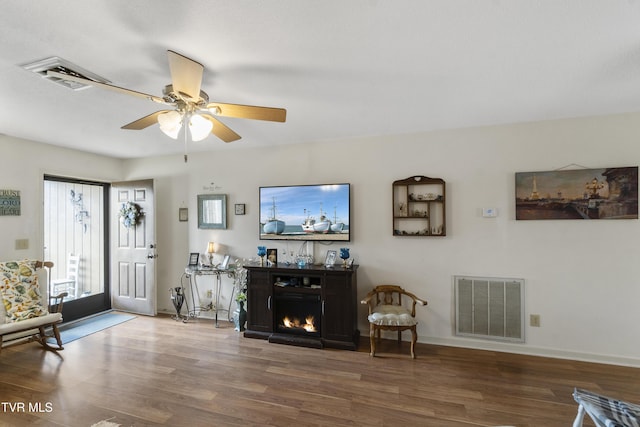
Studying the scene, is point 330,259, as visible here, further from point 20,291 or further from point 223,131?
point 20,291

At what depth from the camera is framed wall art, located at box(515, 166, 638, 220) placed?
106 inches

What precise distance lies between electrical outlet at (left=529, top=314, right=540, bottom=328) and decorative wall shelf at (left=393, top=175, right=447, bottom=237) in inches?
48.8

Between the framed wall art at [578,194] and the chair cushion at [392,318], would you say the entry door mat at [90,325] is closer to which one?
the chair cushion at [392,318]

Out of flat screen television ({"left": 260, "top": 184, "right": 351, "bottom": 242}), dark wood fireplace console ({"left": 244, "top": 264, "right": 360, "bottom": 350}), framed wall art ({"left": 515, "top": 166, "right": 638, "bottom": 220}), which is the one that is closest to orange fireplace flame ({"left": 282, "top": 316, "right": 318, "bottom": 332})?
dark wood fireplace console ({"left": 244, "top": 264, "right": 360, "bottom": 350})

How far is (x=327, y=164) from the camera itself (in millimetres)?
3627

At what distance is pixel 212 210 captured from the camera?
4.11 meters

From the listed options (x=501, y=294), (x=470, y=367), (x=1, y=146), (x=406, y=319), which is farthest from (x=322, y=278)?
(x=1, y=146)

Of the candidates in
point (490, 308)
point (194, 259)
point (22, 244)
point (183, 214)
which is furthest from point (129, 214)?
point (490, 308)

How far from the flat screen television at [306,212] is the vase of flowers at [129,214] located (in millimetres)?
2088

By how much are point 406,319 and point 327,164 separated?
2071 millimetres

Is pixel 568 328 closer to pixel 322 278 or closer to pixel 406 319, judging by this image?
pixel 406 319

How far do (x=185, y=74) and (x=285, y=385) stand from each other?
8.14 feet

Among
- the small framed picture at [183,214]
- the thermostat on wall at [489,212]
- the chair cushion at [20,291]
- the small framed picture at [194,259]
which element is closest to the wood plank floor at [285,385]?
the chair cushion at [20,291]

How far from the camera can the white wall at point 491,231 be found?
2756 mm
